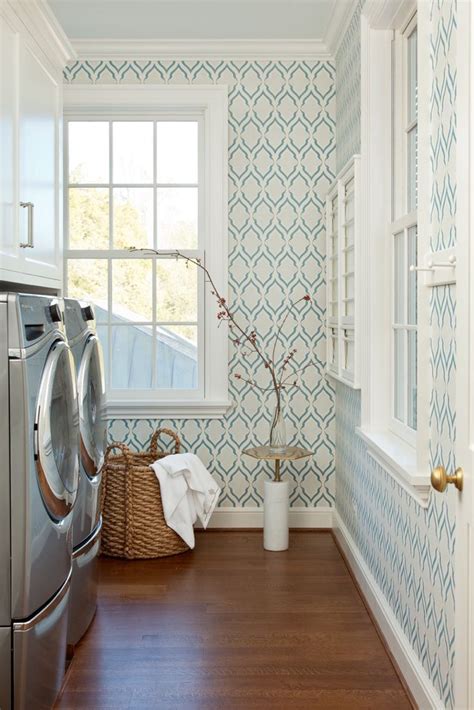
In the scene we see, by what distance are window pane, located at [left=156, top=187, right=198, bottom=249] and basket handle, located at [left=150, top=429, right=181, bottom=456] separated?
108cm

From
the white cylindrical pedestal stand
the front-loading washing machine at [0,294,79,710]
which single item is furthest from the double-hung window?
the front-loading washing machine at [0,294,79,710]

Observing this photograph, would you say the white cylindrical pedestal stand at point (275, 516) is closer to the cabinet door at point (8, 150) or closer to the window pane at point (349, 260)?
the window pane at point (349, 260)

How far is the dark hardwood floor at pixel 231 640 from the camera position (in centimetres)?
234

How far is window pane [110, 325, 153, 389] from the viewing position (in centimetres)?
425

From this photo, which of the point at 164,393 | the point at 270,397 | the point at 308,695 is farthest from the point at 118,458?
the point at 308,695

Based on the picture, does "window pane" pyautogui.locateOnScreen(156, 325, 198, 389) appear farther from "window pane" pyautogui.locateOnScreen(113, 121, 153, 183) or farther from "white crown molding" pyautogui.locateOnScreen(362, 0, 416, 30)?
"white crown molding" pyautogui.locateOnScreen(362, 0, 416, 30)

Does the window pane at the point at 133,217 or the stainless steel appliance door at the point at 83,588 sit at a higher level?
the window pane at the point at 133,217

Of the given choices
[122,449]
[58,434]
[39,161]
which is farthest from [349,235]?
[58,434]

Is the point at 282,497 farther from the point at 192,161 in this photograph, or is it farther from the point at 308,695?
the point at 192,161

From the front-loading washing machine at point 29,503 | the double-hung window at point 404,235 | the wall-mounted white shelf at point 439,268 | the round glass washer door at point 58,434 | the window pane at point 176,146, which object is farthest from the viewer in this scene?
the window pane at point 176,146

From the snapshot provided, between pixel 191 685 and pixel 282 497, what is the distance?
155 centimetres

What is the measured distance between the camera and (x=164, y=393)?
424cm

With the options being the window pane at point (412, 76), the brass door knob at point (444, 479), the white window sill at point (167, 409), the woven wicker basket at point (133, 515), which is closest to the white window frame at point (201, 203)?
the white window sill at point (167, 409)

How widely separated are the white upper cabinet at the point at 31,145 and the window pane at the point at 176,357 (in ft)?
3.94
